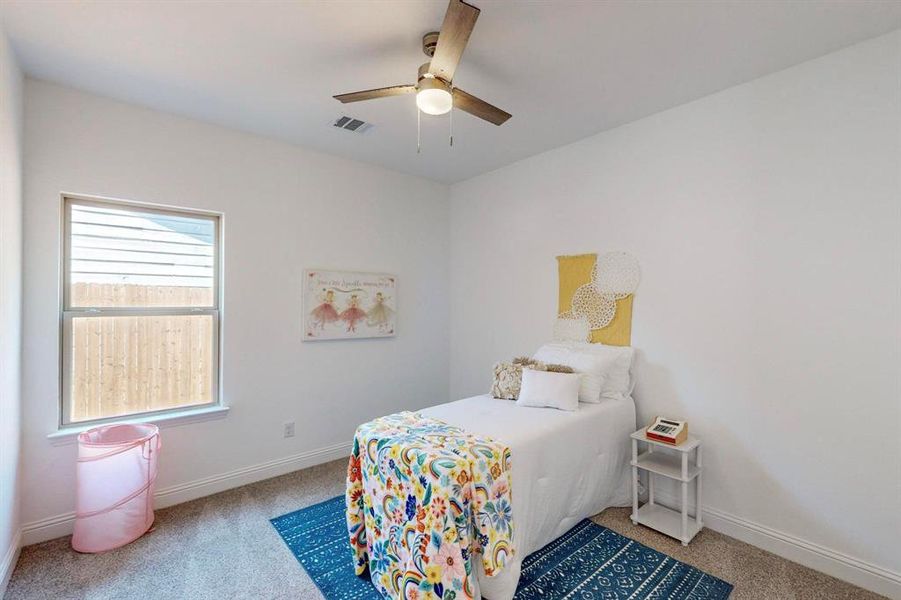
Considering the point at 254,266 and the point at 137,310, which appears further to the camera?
the point at 254,266

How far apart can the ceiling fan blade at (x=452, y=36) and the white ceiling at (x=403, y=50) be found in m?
0.22

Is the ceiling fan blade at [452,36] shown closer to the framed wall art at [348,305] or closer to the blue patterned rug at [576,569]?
the framed wall art at [348,305]

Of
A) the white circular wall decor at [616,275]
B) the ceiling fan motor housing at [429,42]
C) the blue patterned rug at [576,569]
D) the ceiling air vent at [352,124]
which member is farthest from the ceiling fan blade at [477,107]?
the blue patterned rug at [576,569]

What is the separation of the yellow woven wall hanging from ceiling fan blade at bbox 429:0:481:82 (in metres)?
1.82

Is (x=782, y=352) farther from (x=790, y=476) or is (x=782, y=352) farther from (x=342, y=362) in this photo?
(x=342, y=362)

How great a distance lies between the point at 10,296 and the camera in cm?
205

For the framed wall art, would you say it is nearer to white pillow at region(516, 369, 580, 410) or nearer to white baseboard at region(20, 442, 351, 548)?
white baseboard at region(20, 442, 351, 548)

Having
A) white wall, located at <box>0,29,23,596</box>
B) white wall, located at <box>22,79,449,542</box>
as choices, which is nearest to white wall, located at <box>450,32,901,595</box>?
white wall, located at <box>22,79,449,542</box>

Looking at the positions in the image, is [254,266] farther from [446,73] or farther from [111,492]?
[446,73]

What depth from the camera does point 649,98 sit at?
2541 millimetres

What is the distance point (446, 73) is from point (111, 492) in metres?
2.91

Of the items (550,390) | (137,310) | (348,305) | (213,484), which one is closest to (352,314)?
(348,305)

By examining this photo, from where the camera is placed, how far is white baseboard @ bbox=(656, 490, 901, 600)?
6.34 feet

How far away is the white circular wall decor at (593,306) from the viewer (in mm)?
2979
